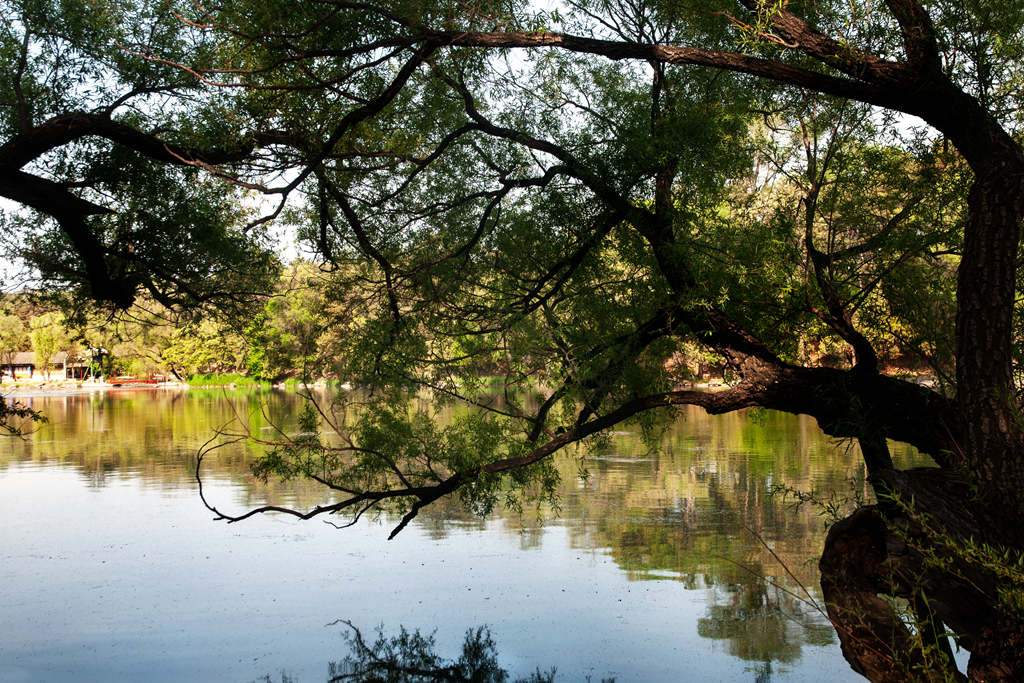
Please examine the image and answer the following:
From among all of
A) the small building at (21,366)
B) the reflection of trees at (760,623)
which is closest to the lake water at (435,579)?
the reflection of trees at (760,623)

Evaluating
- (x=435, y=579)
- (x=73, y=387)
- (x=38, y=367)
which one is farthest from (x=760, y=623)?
(x=38, y=367)

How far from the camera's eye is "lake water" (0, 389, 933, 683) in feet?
21.0

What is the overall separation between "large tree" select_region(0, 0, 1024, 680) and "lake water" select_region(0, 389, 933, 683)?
2.43ft

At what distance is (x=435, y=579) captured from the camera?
8359mm

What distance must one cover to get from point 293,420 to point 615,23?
649 inches

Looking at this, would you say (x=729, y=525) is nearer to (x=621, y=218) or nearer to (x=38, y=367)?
(x=621, y=218)

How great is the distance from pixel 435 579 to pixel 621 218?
4138 mm

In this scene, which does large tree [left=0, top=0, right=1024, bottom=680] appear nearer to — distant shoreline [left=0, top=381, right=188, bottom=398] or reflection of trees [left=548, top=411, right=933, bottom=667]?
reflection of trees [left=548, top=411, right=933, bottom=667]

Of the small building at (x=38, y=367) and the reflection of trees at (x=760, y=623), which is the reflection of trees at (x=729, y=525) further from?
the small building at (x=38, y=367)

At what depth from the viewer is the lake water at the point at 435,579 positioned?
21.0 ft

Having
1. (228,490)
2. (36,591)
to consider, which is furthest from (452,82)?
(228,490)

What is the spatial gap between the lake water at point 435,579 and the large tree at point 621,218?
2.43 ft

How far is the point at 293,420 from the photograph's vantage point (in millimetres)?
21188

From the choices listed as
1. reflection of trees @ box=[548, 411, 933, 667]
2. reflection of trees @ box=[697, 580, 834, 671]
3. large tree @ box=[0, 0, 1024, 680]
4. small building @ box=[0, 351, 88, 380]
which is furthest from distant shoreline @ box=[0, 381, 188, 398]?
reflection of trees @ box=[697, 580, 834, 671]
